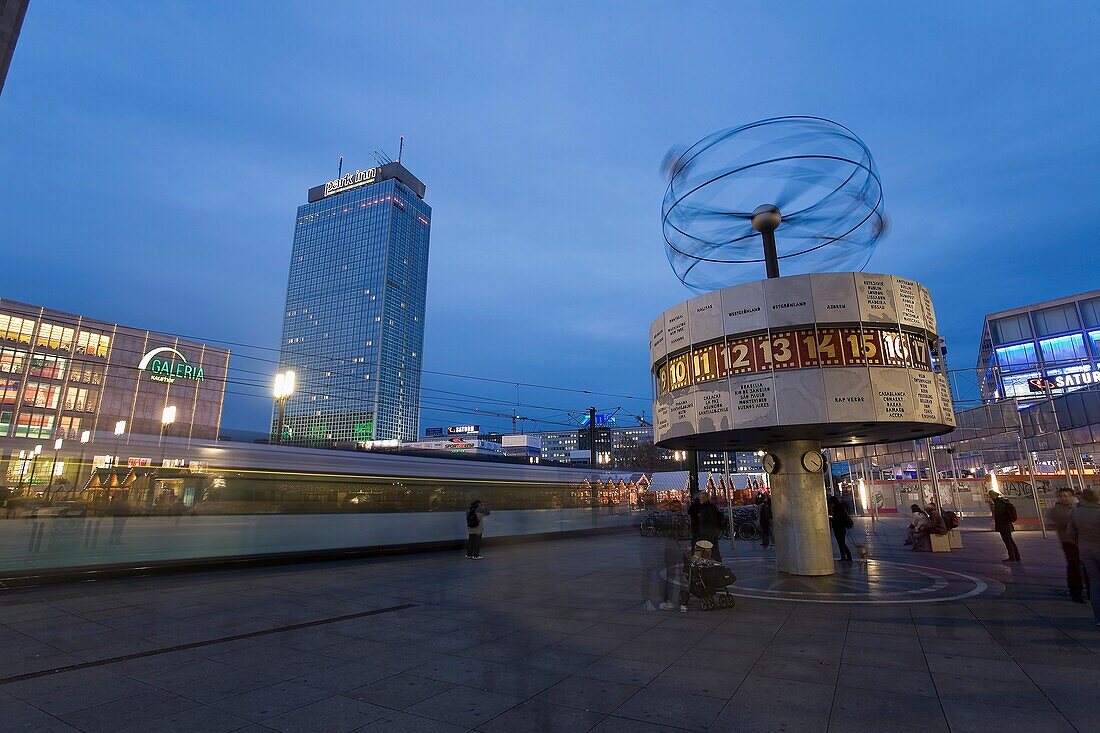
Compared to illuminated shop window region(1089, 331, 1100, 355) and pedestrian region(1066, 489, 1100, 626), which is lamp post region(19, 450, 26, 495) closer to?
pedestrian region(1066, 489, 1100, 626)

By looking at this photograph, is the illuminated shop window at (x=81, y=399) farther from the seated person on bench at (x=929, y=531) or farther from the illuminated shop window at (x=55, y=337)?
the seated person on bench at (x=929, y=531)

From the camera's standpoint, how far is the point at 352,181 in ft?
627

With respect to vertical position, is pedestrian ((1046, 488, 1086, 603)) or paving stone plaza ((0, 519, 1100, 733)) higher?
pedestrian ((1046, 488, 1086, 603))

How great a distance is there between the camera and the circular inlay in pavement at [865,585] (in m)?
9.77

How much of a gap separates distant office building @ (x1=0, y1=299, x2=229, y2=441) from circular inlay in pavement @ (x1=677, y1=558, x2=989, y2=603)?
49542 mm

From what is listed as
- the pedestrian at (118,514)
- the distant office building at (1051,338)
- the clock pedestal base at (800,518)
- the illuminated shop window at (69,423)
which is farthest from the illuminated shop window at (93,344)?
the distant office building at (1051,338)

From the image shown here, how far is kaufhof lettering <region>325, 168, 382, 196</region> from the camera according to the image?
619ft

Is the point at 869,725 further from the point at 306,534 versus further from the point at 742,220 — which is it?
the point at 306,534

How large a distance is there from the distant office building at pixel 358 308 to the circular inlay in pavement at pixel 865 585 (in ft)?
466

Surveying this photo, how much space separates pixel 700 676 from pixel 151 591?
11.8m

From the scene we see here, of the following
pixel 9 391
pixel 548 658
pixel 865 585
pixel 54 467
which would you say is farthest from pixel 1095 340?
pixel 9 391

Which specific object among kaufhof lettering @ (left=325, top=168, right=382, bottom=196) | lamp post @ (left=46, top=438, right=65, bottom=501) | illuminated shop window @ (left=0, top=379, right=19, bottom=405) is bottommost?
lamp post @ (left=46, top=438, right=65, bottom=501)

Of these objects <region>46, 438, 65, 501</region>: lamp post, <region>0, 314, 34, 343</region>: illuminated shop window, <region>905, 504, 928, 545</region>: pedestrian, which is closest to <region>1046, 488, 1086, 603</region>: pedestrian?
<region>905, 504, 928, 545</region>: pedestrian

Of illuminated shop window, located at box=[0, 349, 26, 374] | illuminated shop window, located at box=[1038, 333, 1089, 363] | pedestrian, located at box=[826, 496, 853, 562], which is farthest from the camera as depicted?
illuminated shop window, located at box=[1038, 333, 1089, 363]
